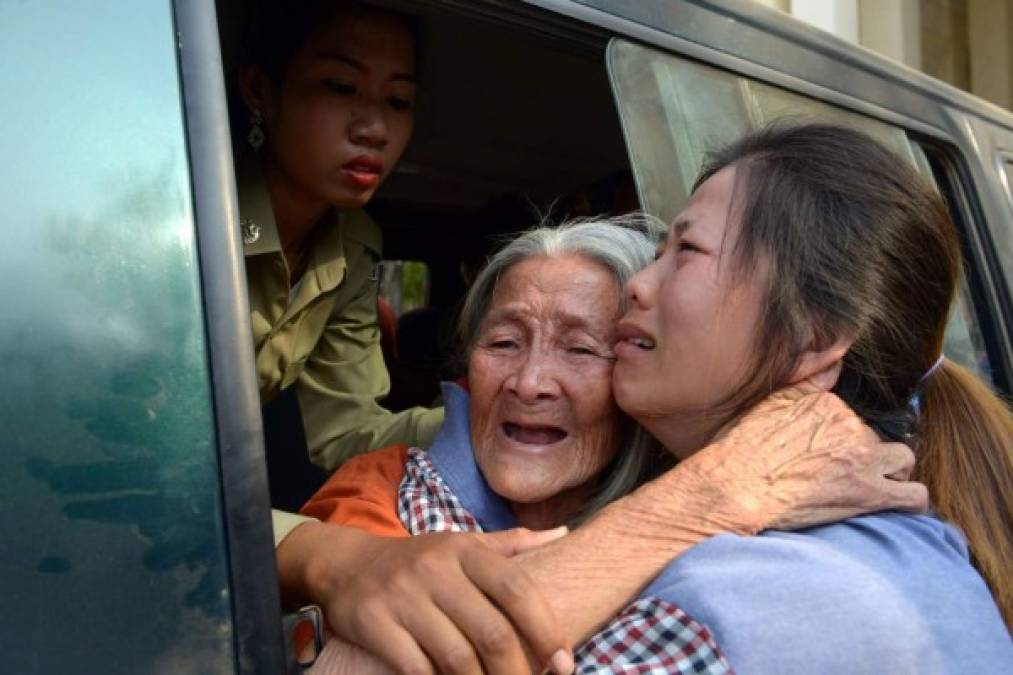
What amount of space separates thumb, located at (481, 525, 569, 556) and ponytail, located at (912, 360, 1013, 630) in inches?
21.9

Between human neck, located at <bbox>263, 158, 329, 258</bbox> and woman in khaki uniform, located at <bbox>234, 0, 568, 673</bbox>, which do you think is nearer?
woman in khaki uniform, located at <bbox>234, 0, 568, 673</bbox>

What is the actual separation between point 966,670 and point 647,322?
0.62 metres

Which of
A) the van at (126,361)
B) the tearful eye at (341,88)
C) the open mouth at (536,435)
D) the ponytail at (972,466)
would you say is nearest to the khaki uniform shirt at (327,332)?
the tearful eye at (341,88)

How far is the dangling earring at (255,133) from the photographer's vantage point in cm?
220

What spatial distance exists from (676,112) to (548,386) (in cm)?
59

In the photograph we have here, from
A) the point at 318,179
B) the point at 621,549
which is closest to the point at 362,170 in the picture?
the point at 318,179

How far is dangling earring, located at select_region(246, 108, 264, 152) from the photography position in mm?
2201

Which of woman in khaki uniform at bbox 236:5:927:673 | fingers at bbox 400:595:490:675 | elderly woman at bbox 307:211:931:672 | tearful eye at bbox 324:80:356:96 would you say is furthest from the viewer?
tearful eye at bbox 324:80:356:96

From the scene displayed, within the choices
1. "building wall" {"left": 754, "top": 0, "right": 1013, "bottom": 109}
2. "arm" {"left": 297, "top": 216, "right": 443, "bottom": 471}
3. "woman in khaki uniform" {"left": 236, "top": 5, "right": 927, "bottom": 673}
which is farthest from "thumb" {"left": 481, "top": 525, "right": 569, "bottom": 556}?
"building wall" {"left": 754, "top": 0, "right": 1013, "bottom": 109}

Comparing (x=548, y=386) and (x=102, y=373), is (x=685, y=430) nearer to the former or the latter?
(x=548, y=386)

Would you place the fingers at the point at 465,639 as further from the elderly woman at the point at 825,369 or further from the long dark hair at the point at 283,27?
the long dark hair at the point at 283,27

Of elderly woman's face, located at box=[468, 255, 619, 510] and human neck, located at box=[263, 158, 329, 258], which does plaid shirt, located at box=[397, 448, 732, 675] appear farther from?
human neck, located at box=[263, 158, 329, 258]

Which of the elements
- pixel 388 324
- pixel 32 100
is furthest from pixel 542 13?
pixel 388 324

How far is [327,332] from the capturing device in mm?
2506
